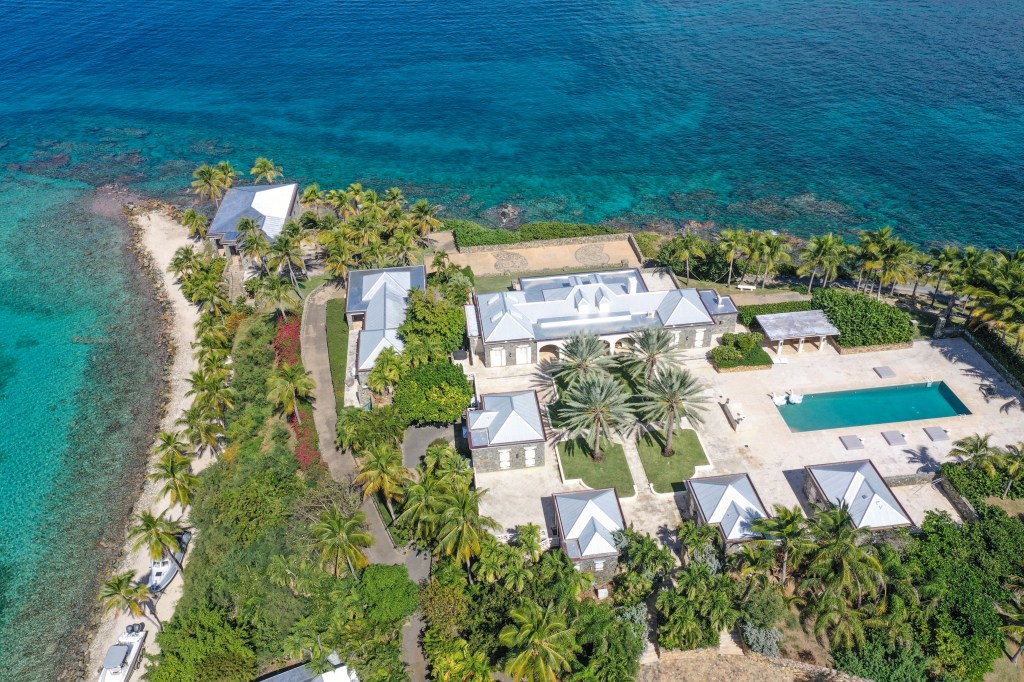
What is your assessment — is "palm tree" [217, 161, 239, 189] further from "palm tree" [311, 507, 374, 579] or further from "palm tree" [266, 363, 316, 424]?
"palm tree" [311, 507, 374, 579]

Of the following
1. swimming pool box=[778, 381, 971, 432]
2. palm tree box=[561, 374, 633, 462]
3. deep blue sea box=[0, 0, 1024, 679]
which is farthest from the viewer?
deep blue sea box=[0, 0, 1024, 679]

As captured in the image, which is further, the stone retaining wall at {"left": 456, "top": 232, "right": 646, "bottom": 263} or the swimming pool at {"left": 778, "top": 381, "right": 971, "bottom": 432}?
the stone retaining wall at {"left": 456, "top": 232, "right": 646, "bottom": 263}

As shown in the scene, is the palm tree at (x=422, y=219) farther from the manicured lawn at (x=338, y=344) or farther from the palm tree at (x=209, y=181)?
the palm tree at (x=209, y=181)

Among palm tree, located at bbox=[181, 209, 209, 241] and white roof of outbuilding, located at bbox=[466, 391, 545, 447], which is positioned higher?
white roof of outbuilding, located at bbox=[466, 391, 545, 447]

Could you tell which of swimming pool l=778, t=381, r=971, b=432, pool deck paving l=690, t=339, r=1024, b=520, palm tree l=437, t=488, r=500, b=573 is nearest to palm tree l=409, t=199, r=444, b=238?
pool deck paving l=690, t=339, r=1024, b=520

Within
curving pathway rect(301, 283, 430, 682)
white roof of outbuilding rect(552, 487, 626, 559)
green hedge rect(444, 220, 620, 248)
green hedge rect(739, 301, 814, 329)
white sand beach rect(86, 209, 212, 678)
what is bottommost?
white sand beach rect(86, 209, 212, 678)

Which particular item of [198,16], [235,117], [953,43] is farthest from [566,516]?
[198,16]

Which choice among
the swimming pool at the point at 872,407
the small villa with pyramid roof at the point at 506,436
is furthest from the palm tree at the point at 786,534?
the small villa with pyramid roof at the point at 506,436

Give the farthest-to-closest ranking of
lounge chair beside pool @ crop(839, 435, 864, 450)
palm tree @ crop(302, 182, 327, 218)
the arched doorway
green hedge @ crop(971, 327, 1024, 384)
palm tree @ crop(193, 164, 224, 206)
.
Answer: palm tree @ crop(193, 164, 224, 206)
palm tree @ crop(302, 182, 327, 218)
the arched doorway
green hedge @ crop(971, 327, 1024, 384)
lounge chair beside pool @ crop(839, 435, 864, 450)
